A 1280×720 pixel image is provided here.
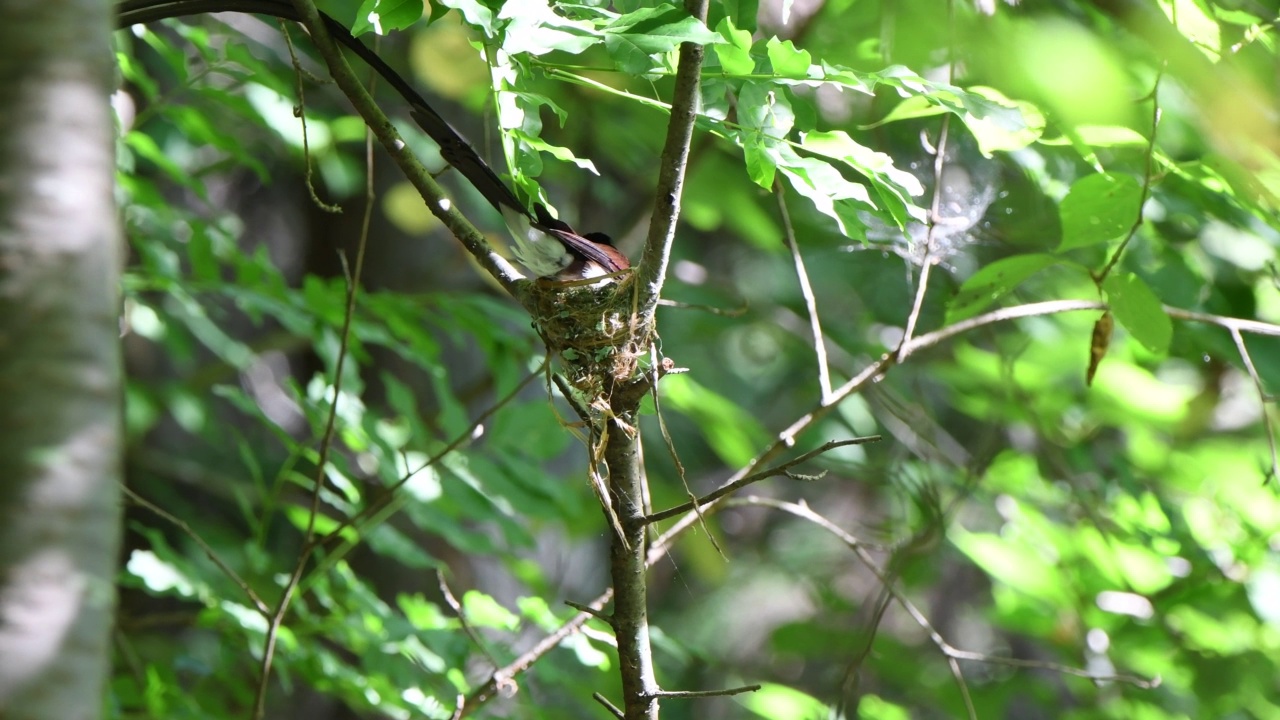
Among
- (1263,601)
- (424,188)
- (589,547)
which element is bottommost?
(1263,601)

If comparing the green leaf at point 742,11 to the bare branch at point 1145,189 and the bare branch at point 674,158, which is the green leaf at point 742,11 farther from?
the bare branch at point 1145,189

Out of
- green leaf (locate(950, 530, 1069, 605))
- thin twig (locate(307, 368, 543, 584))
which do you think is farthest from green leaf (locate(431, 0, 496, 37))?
green leaf (locate(950, 530, 1069, 605))

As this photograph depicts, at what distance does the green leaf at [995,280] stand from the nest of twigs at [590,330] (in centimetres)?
62

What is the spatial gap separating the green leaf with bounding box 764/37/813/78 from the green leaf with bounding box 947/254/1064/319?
0.62m

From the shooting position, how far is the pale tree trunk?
1.97 feet

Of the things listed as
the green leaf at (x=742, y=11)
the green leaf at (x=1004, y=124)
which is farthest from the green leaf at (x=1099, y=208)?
the green leaf at (x=742, y=11)

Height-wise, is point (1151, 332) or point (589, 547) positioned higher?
point (589, 547)

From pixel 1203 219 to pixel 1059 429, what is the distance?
1.47 meters

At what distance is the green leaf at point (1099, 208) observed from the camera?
62.1 inches

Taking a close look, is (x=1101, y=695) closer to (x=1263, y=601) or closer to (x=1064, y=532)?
(x=1064, y=532)

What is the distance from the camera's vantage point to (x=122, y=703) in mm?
2242

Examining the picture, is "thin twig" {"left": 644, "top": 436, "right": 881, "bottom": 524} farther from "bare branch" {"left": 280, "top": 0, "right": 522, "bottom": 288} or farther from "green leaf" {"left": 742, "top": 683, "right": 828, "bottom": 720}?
"green leaf" {"left": 742, "top": 683, "right": 828, "bottom": 720}

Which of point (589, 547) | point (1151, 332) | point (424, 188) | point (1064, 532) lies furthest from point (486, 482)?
point (589, 547)

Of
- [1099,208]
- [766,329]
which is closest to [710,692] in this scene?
[1099,208]
